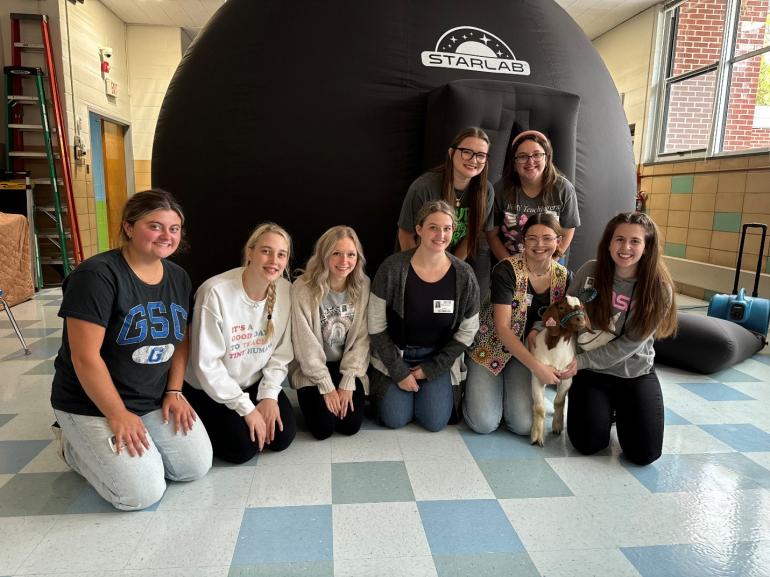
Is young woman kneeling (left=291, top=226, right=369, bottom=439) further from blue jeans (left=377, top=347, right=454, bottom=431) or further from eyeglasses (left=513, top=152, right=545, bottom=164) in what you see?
eyeglasses (left=513, top=152, right=545, bottom=164)

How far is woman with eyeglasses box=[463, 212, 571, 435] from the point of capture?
88.0 inches

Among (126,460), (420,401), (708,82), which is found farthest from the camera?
(708,82)

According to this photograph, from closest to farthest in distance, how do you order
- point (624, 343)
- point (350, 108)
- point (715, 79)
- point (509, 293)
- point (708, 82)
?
point (624, 343), point (509, 293), point (350, 108), point (715, 79), point (708, 82)

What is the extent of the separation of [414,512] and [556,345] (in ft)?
2.94

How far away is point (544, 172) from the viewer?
99.8 inches

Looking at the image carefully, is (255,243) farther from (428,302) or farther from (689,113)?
(689,113)

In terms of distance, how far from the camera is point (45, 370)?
3.10 meters

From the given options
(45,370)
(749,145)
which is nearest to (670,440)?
(45,370)

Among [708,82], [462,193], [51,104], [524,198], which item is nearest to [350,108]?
[462,193]

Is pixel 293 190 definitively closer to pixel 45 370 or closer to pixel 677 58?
pixel 45 370

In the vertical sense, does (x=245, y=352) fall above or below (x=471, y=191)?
below

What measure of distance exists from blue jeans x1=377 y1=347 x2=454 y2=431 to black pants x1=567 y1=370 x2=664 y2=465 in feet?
1.69

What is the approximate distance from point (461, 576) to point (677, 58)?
7.21 metres

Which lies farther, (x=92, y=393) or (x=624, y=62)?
(x=624, y=62)
